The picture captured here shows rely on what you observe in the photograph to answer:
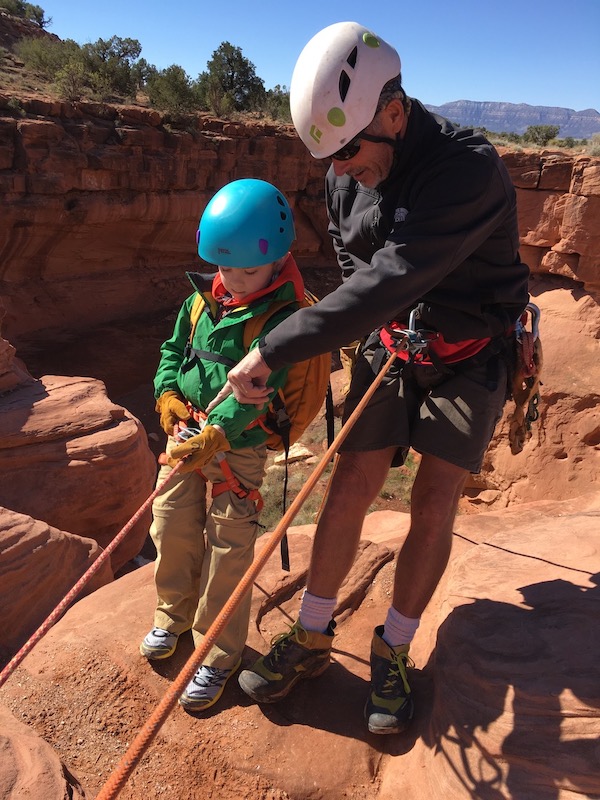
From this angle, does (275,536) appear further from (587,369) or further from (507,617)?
(587,369)

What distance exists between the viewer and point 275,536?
76.0 inches

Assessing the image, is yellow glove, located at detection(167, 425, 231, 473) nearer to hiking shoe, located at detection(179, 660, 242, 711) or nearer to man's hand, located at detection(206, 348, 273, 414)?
man's hand, located at detection(206, 348, 273, 414)

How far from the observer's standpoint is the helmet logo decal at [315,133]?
2189 mm

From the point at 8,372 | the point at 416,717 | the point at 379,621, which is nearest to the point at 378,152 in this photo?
the point at 416,717

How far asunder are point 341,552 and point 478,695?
0.71 meters

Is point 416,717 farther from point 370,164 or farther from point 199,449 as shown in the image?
point 370,164

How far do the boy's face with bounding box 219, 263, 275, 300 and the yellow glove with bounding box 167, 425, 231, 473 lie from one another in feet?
1.90

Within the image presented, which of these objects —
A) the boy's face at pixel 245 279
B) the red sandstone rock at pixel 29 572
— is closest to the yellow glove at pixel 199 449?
the boy's face at pixel 245 279

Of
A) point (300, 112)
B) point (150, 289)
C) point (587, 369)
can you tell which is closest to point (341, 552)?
point (300, 112)

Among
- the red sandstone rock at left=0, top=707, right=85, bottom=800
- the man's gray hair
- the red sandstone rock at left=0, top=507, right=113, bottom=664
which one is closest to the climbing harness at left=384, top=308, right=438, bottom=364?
the man's gray hair

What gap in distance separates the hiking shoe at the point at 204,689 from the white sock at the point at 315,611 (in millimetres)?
395

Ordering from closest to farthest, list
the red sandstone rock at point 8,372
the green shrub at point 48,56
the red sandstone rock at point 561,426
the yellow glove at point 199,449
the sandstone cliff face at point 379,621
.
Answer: the sandstone cliff face at point 379,621 < the yellow glove at point 199,449 < the red sandstone rock at point 561,426 < the red sandstone rock at point 8,372 < the green shrub at point 48,56

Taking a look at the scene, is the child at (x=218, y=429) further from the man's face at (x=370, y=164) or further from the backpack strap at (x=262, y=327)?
the man's face at (x=370, y=164)

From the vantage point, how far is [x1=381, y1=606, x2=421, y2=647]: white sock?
8.61ft
